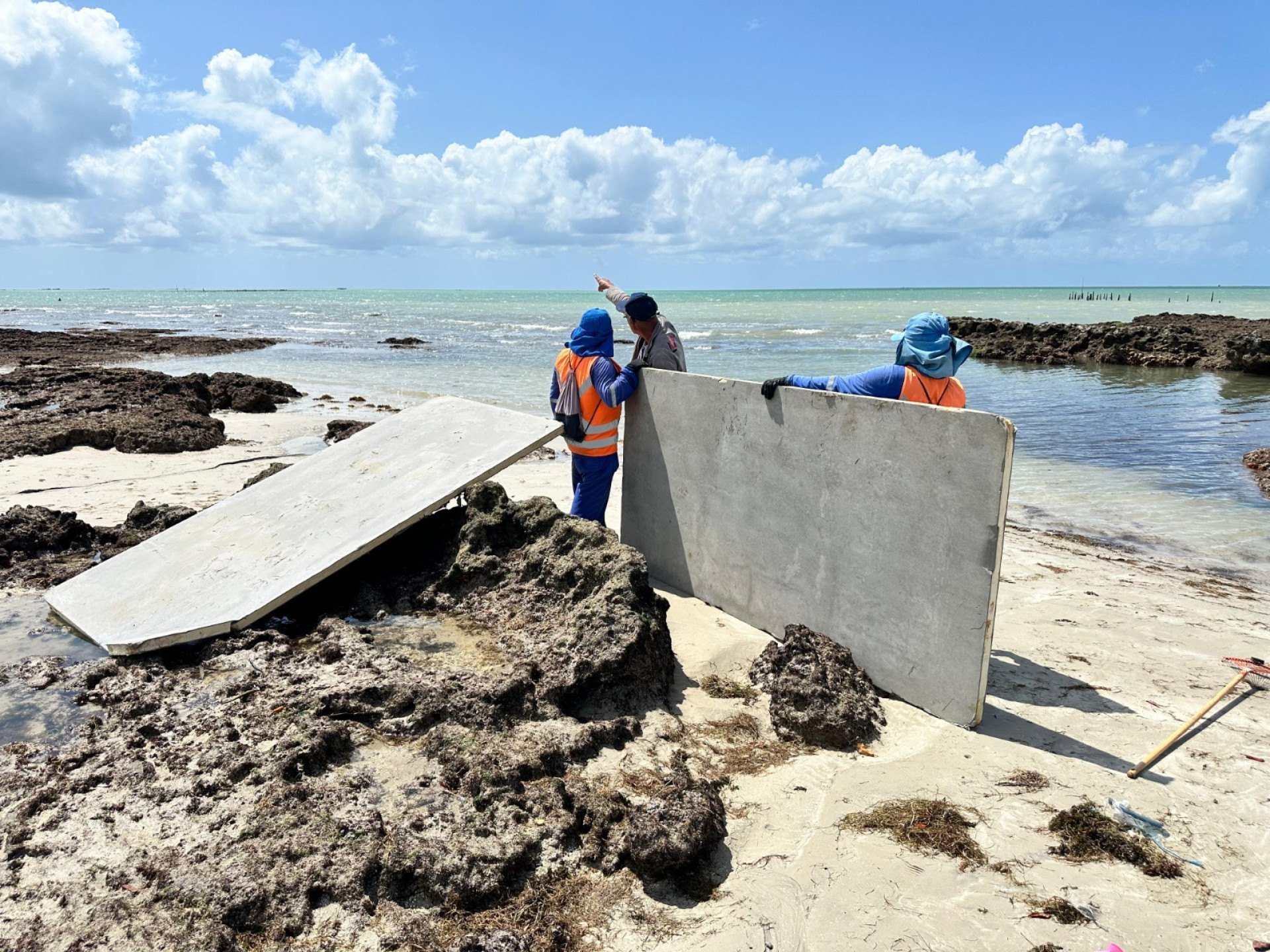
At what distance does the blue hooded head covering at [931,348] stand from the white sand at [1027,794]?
1709mm

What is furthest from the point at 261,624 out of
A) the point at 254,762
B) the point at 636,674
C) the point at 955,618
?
the point at 955,618

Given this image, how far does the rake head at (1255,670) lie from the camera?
4.27 metres

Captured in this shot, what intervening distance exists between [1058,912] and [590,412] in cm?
367

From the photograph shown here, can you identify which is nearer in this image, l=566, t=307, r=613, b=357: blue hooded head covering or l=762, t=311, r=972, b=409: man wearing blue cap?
l=762, t=311, r=972, b=409: man wearing blue cap

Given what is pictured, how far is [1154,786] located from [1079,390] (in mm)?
18492

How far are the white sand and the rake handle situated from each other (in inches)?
2.0

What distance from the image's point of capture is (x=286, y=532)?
5.04 m

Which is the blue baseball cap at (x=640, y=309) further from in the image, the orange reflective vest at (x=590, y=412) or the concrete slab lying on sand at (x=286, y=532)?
the concrete slab lying on sand at (x=286, y=532)

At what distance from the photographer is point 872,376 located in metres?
4.37

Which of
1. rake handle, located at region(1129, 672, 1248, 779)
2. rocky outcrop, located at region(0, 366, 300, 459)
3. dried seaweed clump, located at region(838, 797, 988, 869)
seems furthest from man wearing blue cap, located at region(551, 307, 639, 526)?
rocky outcrop, located at region(0, 366, 300, 459)

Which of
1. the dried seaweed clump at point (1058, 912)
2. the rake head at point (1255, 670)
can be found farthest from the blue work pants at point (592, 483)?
the rake head at point (1255, 670)

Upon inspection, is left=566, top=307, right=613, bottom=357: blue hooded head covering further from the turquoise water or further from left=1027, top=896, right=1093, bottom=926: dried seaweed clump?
the turquoise water

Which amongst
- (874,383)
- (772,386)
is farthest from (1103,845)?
(772,386)

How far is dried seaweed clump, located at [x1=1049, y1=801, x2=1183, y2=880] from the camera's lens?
2764 millimetres
